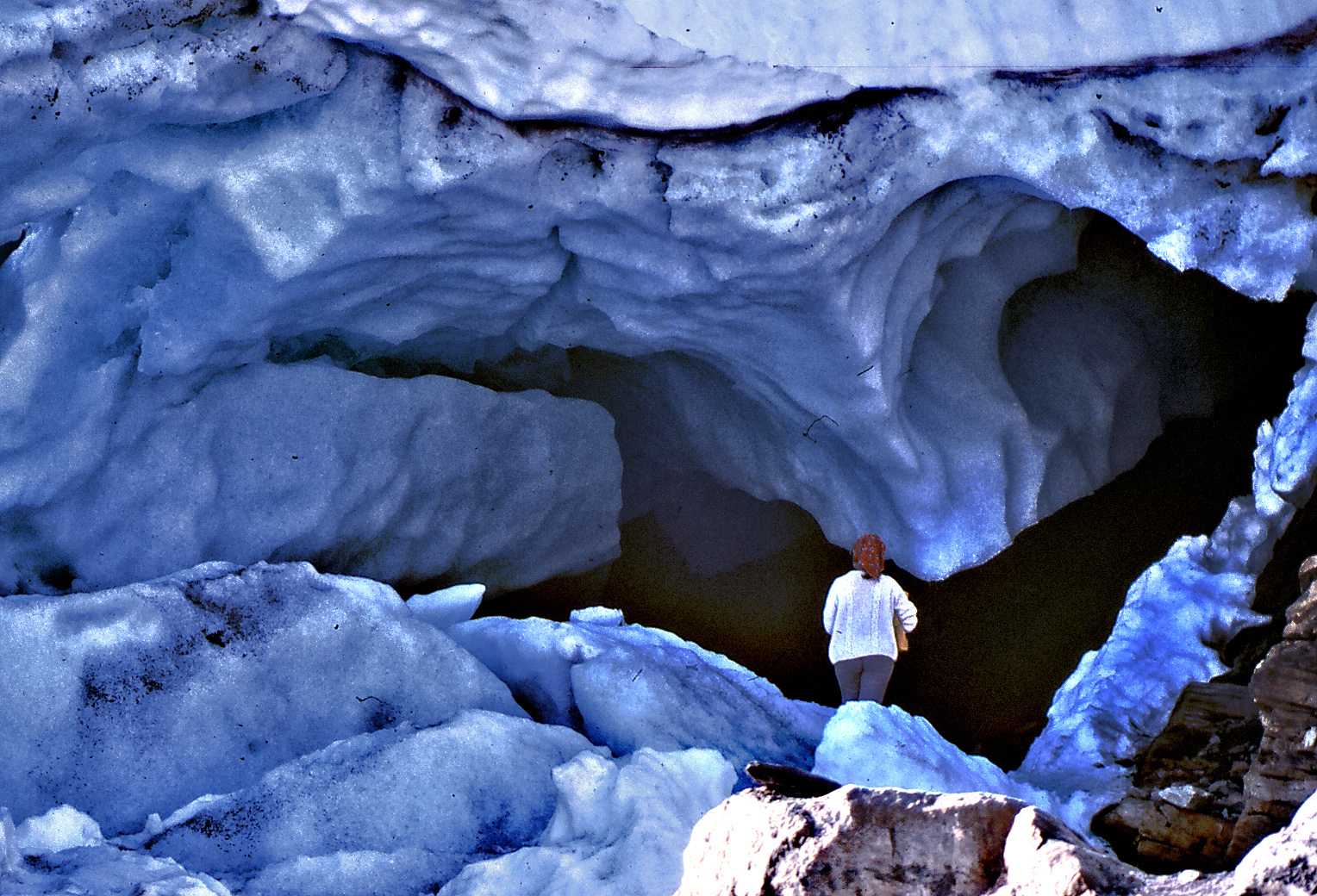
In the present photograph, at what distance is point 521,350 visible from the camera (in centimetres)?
348

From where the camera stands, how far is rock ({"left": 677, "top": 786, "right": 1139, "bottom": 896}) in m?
1.22

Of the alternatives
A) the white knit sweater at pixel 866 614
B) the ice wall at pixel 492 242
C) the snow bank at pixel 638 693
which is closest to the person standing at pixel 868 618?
the white knit sweater at pixel 866 614

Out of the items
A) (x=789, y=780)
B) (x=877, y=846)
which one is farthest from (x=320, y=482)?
(x=877, y=846)

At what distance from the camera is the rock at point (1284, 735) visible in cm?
151

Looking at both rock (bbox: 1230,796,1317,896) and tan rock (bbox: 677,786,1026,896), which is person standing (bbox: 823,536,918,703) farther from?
rock (bbox: 1230,796,1317,896)

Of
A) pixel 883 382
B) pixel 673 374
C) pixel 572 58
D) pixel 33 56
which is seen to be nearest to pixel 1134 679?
pixel 883 382

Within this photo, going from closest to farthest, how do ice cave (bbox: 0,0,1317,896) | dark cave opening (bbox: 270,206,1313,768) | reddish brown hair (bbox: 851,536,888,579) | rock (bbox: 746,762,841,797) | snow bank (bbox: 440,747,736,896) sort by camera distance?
rock (bbox: 746,762,841,797) → snow bank (bbox: 440,747,736,896) → ice cave (bbox: 0,0,1317,896) → reddish brown hair (bbox: 851,536,888,579) → dark cave opening (bbox: 270,206,1313,768)

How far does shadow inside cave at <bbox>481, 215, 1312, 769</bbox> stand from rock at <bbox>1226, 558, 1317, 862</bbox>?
1.86 meters

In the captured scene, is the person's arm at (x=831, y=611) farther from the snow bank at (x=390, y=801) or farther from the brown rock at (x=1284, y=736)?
the brown rock at (x=1284, y=736)

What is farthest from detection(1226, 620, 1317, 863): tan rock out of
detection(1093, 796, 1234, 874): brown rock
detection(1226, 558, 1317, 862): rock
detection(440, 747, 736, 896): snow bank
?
detection(440, 747, 736, 896): snow bank

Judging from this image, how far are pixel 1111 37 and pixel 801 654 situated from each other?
2.33 metres

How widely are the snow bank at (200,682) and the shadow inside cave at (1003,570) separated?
3.51 feet

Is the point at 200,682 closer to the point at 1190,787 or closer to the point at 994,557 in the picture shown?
the point at 1190,787

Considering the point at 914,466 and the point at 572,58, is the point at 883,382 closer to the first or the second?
the point at 914,466
